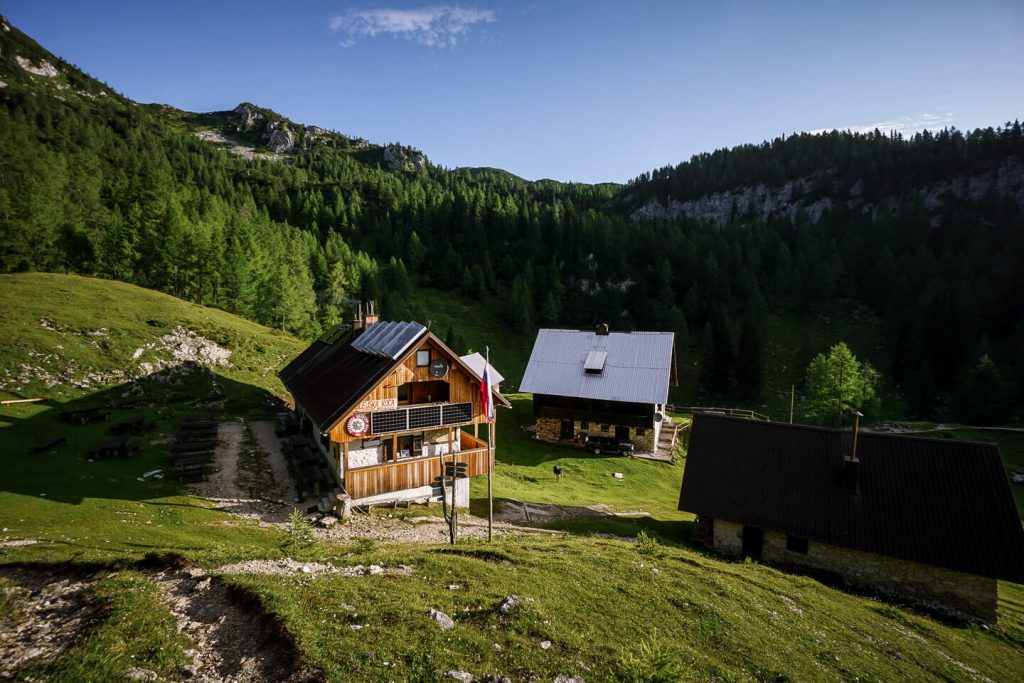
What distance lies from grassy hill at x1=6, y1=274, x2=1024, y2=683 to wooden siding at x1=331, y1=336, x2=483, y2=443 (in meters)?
5.40

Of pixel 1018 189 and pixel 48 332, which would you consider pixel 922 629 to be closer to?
pixel 48 332

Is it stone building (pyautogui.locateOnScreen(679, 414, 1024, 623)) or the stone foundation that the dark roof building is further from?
the stone foundation

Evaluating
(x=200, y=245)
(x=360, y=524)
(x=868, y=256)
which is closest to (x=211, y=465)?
(x=360, y=524)

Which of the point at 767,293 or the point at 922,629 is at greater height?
the point at 767,293

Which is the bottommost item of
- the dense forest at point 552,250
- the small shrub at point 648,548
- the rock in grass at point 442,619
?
the small shrub at point 648,548

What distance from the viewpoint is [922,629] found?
53.2 feet

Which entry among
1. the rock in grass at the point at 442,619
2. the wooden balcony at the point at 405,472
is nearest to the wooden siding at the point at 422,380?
the wooden balcony at the point at 405,472

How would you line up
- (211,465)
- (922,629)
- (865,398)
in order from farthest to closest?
(865,398)
(211,465)
(922,629)

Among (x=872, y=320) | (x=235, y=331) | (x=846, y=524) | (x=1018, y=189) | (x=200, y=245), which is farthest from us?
(x=1018, y=189)

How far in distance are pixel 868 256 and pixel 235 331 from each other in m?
136

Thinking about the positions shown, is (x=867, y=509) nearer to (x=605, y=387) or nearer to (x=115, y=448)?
(x=605, y=387)

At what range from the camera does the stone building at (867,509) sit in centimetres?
1931

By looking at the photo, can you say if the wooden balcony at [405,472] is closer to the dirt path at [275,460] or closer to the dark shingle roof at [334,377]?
the dirt path at [275,460]

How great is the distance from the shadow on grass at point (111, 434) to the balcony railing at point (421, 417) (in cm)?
1041
